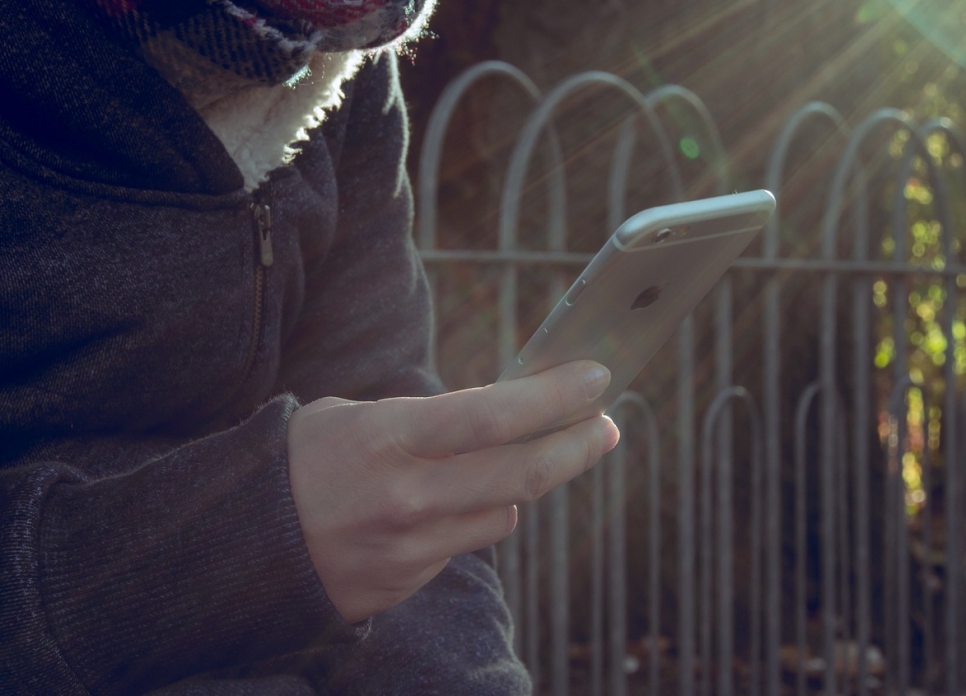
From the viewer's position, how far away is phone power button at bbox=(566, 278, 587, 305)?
76cm

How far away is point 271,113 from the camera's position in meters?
1.04

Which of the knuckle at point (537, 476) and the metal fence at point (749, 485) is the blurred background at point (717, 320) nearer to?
the metal fence at point (749, 485)

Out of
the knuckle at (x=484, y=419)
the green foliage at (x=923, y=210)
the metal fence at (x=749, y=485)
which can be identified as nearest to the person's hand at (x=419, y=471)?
the knuckle at (x=484, y=419)

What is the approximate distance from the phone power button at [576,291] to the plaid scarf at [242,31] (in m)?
0.37

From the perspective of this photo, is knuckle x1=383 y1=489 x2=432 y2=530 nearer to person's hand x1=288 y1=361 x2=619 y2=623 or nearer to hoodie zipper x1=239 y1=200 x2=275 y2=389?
person's hand x1=288 y1=361 x2=619 y2=623

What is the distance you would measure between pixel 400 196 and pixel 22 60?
1.87 ft

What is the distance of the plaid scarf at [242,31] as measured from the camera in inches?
33.6

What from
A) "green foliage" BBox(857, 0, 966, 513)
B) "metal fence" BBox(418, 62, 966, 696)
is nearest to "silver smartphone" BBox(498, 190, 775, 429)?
"metal fence" BBox(418, 62, 966, 696)

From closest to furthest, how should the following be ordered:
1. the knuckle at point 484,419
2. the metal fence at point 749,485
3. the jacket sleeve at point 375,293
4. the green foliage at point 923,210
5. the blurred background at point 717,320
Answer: the knuckle at point 484,419
the jacket sleeve at point 375,293
the metal fence at point 749,485
the blurred background at point 717,320
the green foliage at point 923,210

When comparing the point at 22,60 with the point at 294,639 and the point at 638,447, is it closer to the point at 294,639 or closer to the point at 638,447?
the point at 294,639

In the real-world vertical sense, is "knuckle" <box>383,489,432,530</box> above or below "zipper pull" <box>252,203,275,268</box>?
below

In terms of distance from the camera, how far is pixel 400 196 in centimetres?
133

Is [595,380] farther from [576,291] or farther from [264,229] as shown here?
[264,229]

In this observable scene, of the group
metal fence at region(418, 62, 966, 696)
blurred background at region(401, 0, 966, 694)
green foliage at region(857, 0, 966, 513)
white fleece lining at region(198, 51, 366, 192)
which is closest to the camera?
white fleece lining at region(198, 51, 366, 192)
